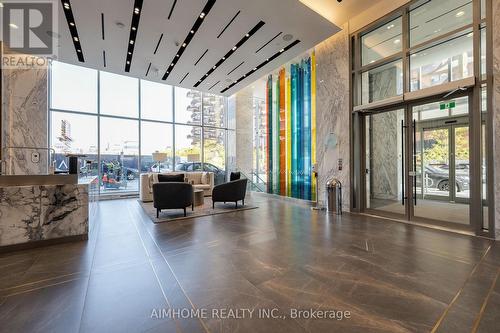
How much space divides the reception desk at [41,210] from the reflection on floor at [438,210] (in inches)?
245

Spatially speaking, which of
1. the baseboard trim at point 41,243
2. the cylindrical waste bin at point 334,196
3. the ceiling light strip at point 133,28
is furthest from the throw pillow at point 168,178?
the cylindrical waste bin at point 334,196

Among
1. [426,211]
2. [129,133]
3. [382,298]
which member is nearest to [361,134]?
[426,211]

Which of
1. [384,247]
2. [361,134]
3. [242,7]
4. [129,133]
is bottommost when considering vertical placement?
[384,247]

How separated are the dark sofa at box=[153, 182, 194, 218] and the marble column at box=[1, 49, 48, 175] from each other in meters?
4.20

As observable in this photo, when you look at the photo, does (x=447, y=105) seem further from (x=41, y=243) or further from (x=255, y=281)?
(x=41, y=243)

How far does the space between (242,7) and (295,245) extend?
481 cm

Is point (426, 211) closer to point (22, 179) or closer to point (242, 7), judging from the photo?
point (242, 7)

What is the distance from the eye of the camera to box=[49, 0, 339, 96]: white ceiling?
4.65 metres

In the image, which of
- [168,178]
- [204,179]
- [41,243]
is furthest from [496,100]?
[168,178]

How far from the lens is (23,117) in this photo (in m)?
6.12

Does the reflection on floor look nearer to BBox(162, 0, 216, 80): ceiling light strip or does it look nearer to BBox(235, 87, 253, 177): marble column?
BBox(162, 0, 216, 80): ceiling light strip

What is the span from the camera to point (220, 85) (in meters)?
9.27

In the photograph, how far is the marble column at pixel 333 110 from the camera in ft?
19.3

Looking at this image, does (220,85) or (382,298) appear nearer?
(382,298)
